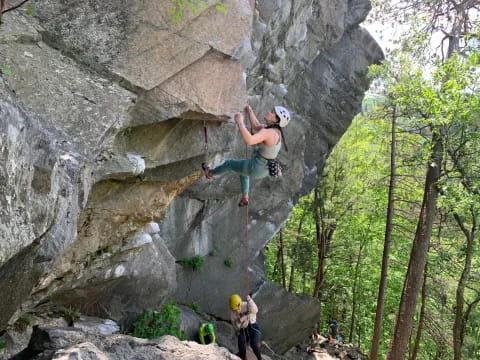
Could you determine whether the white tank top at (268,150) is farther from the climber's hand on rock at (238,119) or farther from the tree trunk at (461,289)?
the tree trunk at (461,289)

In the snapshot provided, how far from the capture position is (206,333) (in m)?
10.0

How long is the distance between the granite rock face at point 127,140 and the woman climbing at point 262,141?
418 mm

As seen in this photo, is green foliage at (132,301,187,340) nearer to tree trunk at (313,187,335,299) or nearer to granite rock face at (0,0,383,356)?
granite rock face at (0,0,383,356)

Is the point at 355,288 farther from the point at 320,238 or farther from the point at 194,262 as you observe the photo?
the point at 194,262

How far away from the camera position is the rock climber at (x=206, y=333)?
985 centimetres

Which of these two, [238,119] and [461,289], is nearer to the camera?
[238,119]

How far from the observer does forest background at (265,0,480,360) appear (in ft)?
29.5

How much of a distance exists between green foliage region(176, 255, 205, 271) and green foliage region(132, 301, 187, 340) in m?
2.04

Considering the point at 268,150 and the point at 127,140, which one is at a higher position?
the point at 268,150

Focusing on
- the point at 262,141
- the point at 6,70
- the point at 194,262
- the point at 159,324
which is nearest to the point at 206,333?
the point at 159,324

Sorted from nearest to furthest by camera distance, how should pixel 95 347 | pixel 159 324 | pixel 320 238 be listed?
pixel 95 347 → pixel 159 324 → pixel 320 238

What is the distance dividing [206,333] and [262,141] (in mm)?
6219

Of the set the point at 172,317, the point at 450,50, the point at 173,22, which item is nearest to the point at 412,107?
the point at 450,50

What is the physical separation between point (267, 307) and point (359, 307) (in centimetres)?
971
